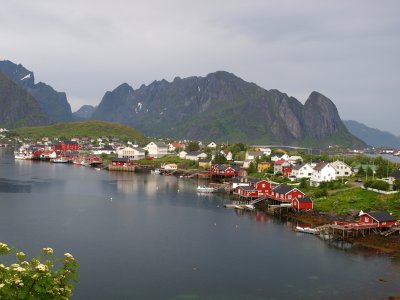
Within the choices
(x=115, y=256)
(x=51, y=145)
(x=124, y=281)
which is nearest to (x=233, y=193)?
(x=115, y=256)

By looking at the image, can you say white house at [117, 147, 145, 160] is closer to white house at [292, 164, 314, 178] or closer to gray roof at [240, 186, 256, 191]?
white house at [292, 164, 314, 178]

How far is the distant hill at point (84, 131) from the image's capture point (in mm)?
172000

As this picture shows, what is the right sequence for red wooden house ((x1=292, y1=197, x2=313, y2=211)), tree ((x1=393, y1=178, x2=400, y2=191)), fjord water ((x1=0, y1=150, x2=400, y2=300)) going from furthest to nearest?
tree ((x1=393, y1=178, x2=400, y2=191)) < red wooden house ((x1=292, y1=197, x2=313, y2=211)) < fjord water ((x1=0, y1=150, x2=400, y2=300))

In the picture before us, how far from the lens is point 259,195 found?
58.4 metres

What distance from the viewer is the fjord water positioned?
26.5m

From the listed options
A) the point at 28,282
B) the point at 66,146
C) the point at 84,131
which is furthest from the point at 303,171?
the point at 84,131

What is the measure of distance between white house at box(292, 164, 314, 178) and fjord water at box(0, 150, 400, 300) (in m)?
17.4

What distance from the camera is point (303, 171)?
6844 centimetres

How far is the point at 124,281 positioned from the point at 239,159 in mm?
76352

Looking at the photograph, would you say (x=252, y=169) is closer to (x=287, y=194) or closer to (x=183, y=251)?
(x=287, y=194)

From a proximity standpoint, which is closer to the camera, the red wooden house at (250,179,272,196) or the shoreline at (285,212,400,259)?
the shoreline at (285,212,400,259)

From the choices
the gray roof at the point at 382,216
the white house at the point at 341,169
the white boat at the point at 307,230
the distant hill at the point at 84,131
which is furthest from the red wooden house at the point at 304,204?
the distant hill at the point at 84,131

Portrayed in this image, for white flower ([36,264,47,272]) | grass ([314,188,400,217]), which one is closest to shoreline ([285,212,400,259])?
grass ([314,188,400,217])

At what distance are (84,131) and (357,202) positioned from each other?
471ft
